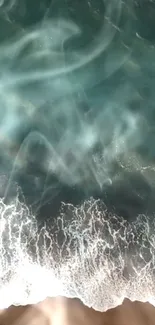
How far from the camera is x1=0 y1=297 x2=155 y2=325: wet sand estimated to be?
5.19 metres

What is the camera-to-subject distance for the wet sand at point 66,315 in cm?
519

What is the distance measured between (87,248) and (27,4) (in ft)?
13.7

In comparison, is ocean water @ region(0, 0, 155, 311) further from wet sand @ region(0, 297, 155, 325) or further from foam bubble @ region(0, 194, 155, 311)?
wet sand @ region(0, 297, 155, 325)

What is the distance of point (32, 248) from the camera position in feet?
17.5

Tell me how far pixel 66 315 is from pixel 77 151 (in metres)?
2.59

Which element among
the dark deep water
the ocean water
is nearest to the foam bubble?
the ocean water

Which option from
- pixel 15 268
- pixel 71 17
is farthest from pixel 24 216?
pixel 71 17

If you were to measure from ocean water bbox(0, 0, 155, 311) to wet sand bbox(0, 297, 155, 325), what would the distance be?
0.13m

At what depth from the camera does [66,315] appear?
207 inches

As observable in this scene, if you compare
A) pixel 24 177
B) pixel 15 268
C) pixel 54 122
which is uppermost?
pixel 54 122

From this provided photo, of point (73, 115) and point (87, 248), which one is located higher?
point (73, 115)

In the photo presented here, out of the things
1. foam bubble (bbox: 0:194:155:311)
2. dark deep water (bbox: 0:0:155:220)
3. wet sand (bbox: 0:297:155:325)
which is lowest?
wet sand (bbox: 0:297:155:325)

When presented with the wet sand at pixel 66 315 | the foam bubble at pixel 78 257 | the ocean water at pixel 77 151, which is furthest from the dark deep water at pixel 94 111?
the wet sand at pixel 66 315

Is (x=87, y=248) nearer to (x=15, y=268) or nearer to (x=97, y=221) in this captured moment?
(x=97, y=221)
